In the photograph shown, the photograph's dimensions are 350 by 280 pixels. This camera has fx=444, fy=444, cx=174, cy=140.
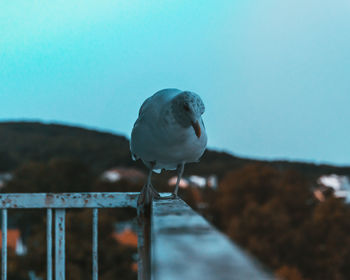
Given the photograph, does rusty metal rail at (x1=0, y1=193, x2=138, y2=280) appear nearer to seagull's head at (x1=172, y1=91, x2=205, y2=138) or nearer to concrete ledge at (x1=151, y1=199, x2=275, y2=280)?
seagull's head at (x1=172, y1=91, x2=205, y2=138)

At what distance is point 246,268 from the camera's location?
654 mm

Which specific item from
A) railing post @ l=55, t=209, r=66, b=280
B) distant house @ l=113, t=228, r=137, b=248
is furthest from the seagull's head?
distant house @ l=113, t=228, r=137, b=248

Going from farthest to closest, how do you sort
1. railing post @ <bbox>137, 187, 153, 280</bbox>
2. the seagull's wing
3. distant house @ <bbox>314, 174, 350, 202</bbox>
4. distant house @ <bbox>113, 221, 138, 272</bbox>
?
distant house @ <bbox>314, 174, 350, 202</bbox> → distant house @ <bbox>113, 221, 138, 272</bbox> → the seagull's wing → railing post @ <bbox>137, 187, 153, 280</bbox>

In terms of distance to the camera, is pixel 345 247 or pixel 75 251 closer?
pixel 75 251

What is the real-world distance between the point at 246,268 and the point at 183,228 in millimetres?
429

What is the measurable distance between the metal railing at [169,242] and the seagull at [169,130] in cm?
17

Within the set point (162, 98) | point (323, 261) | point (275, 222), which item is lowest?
point (323, 261)

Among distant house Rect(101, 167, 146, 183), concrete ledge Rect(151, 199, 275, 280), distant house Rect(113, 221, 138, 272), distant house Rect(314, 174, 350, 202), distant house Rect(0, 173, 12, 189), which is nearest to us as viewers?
concrete ledge Rect(151, 199, 275, 280)

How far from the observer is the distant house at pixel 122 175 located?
16703 mm

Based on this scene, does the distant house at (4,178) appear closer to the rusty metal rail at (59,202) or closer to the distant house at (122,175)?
the distant house at (122,175)

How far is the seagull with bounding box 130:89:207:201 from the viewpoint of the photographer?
6.58ft

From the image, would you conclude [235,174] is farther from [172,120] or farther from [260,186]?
[172,120]

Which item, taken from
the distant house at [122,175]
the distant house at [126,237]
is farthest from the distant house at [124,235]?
the distant house at [122,175]

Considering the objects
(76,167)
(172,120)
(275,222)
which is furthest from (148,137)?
(76,167)
